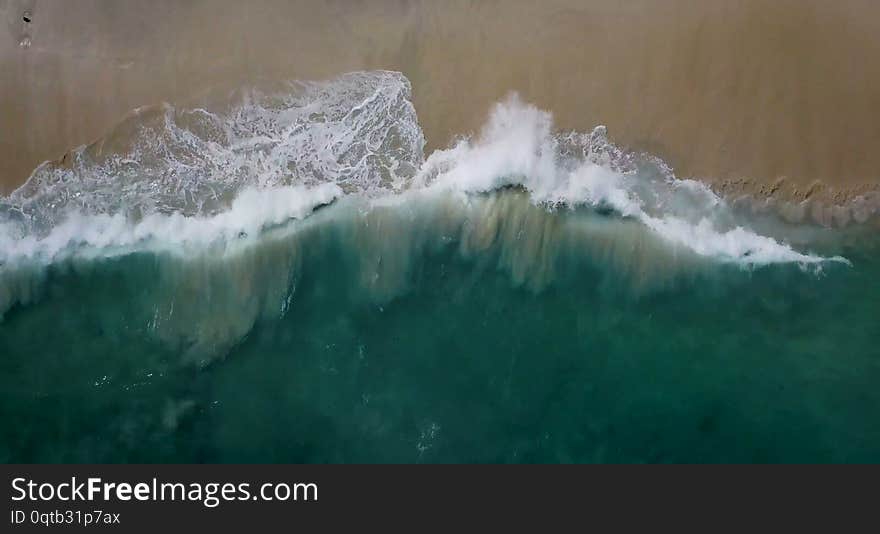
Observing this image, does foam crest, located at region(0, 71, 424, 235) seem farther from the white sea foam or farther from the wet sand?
the wet sand

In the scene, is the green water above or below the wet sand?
below

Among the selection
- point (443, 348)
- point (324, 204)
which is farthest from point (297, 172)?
point (443, 348)

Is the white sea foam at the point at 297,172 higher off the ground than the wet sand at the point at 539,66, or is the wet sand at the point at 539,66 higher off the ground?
the wet sand at the point at 539,66

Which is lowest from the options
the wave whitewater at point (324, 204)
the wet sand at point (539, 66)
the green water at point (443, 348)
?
the green water at point (443, 348)

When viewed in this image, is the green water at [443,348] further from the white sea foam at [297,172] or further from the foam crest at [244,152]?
the foam crest at [244,152]

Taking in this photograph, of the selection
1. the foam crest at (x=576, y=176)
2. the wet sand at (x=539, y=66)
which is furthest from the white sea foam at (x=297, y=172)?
the wet sand at (x=539, y=66)

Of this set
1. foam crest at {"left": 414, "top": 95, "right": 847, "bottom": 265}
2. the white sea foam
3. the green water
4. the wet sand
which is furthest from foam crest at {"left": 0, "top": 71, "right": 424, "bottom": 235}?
foam crest at {"left": 414, "top": 95, "right": 847, "bottom": 265}

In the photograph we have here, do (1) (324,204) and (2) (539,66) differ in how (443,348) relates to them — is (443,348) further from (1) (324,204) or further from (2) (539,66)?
(2) (539,66)
